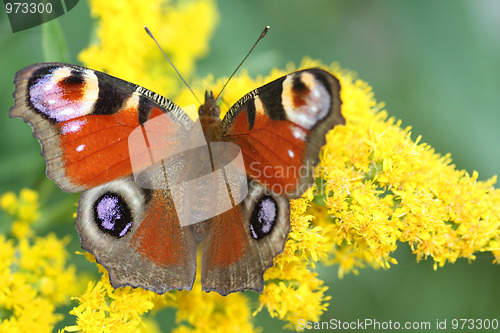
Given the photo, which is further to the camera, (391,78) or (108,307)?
(391,78)

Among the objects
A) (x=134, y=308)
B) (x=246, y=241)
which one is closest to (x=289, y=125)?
(x=246, y=241)

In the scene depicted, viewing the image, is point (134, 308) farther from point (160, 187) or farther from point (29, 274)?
point (29, 274)

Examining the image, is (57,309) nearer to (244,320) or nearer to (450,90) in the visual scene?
(244,320)

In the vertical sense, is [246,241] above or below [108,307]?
above

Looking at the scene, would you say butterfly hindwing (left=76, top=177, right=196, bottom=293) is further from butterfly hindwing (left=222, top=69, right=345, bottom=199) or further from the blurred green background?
the blurred green background

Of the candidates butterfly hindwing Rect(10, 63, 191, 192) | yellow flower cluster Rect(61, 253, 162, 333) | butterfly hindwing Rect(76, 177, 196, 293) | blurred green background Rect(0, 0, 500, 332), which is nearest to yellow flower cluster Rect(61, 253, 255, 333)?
yellow flower cluster Rect(61, 253, 162, 333)

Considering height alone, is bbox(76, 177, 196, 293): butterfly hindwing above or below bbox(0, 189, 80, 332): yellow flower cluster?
above
